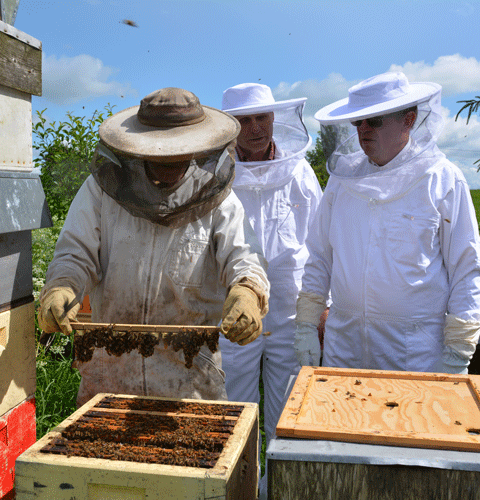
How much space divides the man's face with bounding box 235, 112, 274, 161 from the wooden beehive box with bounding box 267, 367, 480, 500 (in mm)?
2111

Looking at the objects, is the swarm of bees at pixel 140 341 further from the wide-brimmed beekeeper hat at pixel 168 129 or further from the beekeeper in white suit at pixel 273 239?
the beekeeper in white suit at pixel 273 239

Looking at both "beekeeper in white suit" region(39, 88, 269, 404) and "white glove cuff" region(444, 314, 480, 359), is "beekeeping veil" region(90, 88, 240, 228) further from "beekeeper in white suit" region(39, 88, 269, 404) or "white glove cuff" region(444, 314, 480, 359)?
"white glove cuff" region(444, 314, 480, 359)

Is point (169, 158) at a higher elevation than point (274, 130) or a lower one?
lower

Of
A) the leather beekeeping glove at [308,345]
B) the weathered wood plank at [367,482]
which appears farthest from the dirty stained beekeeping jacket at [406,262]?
the weathered wood plank at [367,482]

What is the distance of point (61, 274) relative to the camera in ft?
6.97

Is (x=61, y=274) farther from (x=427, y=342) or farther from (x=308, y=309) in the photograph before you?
(x=427, y=342)

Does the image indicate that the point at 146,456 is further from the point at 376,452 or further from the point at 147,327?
the point at 376,452

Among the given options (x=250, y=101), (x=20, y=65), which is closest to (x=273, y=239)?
(x=250, y=101)

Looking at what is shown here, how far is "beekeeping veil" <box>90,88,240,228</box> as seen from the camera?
213 cm

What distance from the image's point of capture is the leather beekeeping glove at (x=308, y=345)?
278 centimetres

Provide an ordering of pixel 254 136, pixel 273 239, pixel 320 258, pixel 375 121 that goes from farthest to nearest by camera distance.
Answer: pixel 254 136
pixel 273 239
pixel 320 258
pixel 375 121

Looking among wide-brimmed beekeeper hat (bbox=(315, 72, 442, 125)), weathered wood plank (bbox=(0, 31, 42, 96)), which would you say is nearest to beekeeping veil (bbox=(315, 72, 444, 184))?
wide-brimmed beekeeper hat (bbox=(315, 72, 442, 125))

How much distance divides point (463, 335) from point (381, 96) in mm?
1259

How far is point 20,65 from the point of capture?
6.95ft
